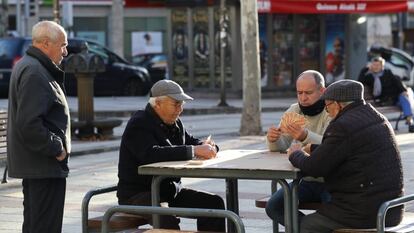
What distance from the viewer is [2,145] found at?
12.2 meters

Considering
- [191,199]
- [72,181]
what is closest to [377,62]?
[72,181]

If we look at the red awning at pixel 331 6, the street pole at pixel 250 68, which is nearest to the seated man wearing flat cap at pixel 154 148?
the street pole at pixel 250 68

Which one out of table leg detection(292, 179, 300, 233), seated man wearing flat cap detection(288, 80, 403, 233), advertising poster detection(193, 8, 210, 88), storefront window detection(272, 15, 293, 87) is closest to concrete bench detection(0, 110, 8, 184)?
table leg detection(292, 179, 300, 233)

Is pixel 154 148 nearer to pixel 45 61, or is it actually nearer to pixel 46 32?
pixel 45 61

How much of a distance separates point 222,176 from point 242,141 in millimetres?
10382

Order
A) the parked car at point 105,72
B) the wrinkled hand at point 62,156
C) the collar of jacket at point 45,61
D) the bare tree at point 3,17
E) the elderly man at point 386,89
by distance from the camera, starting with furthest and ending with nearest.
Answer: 1. the bare tree at point 3,17
2. the parked car at point 105,72
3. the elderly man at point 386,89
4. the collar of jacket at point 45,61
5. the wrinkled hand at point 62,156

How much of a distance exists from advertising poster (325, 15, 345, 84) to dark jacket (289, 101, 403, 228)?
22891 mm

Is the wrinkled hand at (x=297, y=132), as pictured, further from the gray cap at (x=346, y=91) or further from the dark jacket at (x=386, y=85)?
the dark jacket at (x=386, y=85)

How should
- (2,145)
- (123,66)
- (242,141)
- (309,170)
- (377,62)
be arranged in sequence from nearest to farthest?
(309,170), (2,145), (242,141), (377,62), (123,66)

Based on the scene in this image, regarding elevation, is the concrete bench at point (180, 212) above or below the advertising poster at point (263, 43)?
below

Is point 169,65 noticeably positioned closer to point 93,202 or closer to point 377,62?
point 377,62

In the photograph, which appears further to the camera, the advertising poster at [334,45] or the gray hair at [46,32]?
the advertising poster at [334,45]

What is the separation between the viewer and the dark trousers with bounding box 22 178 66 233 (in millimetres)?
7121

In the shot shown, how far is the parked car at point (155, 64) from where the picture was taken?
33781 millimetres
